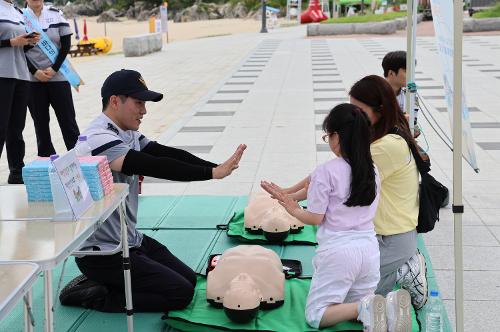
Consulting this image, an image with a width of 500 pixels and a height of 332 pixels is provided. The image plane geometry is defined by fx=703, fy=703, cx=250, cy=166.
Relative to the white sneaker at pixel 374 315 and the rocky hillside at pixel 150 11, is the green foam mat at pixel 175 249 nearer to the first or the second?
the white sneaker at pixel 374 315

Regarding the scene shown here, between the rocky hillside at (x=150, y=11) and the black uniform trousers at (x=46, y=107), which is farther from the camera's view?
the rocky hillside at (x=150, y=11)

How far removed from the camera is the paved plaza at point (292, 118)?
4.88 meters

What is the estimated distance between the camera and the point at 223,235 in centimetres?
513

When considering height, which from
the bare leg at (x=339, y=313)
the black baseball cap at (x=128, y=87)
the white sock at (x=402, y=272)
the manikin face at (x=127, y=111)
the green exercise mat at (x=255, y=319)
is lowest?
the green exercise mat at (x=255, y=319)

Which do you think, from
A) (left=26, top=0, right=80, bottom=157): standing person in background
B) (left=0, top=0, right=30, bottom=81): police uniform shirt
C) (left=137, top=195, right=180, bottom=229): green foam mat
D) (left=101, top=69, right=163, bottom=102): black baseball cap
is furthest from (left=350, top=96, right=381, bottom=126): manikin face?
(left=26, top=0, right=80, bottom=157): standing person in background

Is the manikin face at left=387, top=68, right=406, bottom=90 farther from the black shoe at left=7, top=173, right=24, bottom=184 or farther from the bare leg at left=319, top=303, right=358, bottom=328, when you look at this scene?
the black shoe at left=7, top=173, right=24, bottom=184

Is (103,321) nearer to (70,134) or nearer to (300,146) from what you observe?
(70,134)

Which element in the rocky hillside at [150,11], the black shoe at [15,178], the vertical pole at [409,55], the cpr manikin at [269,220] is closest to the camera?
the cpr manikin at [269,220]

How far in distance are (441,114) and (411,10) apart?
5167 mm

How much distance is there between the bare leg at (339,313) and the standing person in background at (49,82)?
406 cm

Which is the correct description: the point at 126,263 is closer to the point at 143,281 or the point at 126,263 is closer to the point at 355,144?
the point at 143,281

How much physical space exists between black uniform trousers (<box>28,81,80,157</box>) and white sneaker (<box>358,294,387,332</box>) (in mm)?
4249

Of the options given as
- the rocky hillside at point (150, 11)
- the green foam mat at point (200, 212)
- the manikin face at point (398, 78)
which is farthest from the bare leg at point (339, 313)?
the rocky hillside at point (150, 11)

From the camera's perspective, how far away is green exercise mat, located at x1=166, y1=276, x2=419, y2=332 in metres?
3.50
